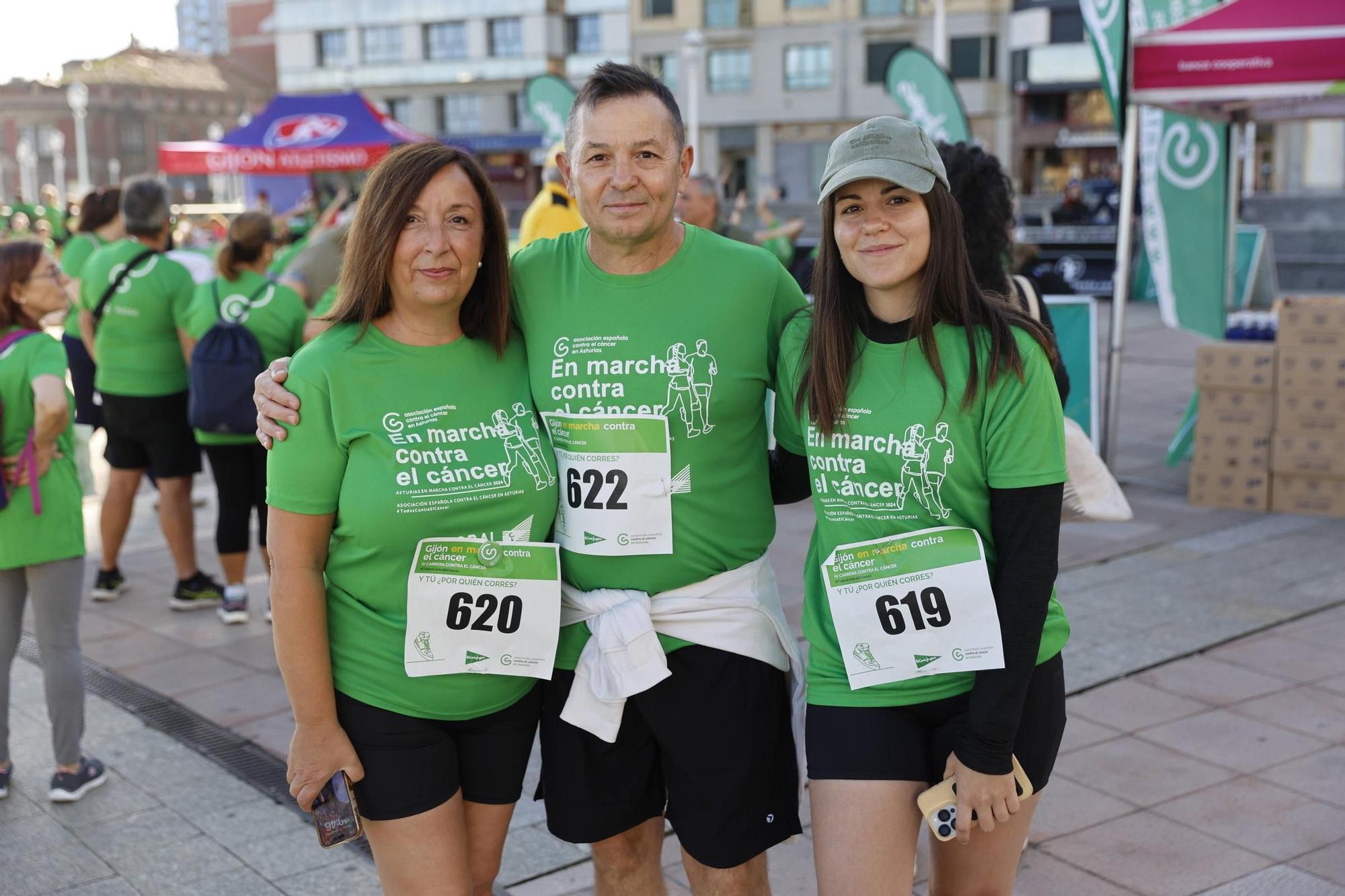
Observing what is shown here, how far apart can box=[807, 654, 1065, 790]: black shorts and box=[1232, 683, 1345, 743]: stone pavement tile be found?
2.49 m

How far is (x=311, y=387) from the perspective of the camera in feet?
7.64

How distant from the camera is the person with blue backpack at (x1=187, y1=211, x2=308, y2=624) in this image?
5441 mm

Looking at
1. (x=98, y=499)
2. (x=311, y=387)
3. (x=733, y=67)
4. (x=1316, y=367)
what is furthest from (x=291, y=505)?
(x=733, y=67)

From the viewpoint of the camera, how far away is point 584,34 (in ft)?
174

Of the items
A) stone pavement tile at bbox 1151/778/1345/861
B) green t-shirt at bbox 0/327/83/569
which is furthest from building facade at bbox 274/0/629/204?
stone pavement tile at bbox 1151/778/1345/861

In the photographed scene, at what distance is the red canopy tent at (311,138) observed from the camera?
1426cm

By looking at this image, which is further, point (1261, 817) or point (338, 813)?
point (1261, 817)

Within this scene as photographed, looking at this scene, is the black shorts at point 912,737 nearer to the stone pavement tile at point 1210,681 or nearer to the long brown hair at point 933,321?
the long brown hair at point 933,321

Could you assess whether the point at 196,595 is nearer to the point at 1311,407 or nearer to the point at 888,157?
the point at 888,157

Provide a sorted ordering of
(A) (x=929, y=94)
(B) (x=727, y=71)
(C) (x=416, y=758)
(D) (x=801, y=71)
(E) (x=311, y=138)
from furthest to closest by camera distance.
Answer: (B) (x=727, y=71)
(D) (x=801, y=71)
(E) (x=311, y=138)
(A) (x=929, y=94)
(C) (x=416, y=758)

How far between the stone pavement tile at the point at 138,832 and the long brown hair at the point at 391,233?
211cm

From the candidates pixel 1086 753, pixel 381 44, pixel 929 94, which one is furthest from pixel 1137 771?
pixel 381 44

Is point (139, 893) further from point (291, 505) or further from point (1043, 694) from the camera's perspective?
point (1043, 694)

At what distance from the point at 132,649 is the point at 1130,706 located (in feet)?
13.6
